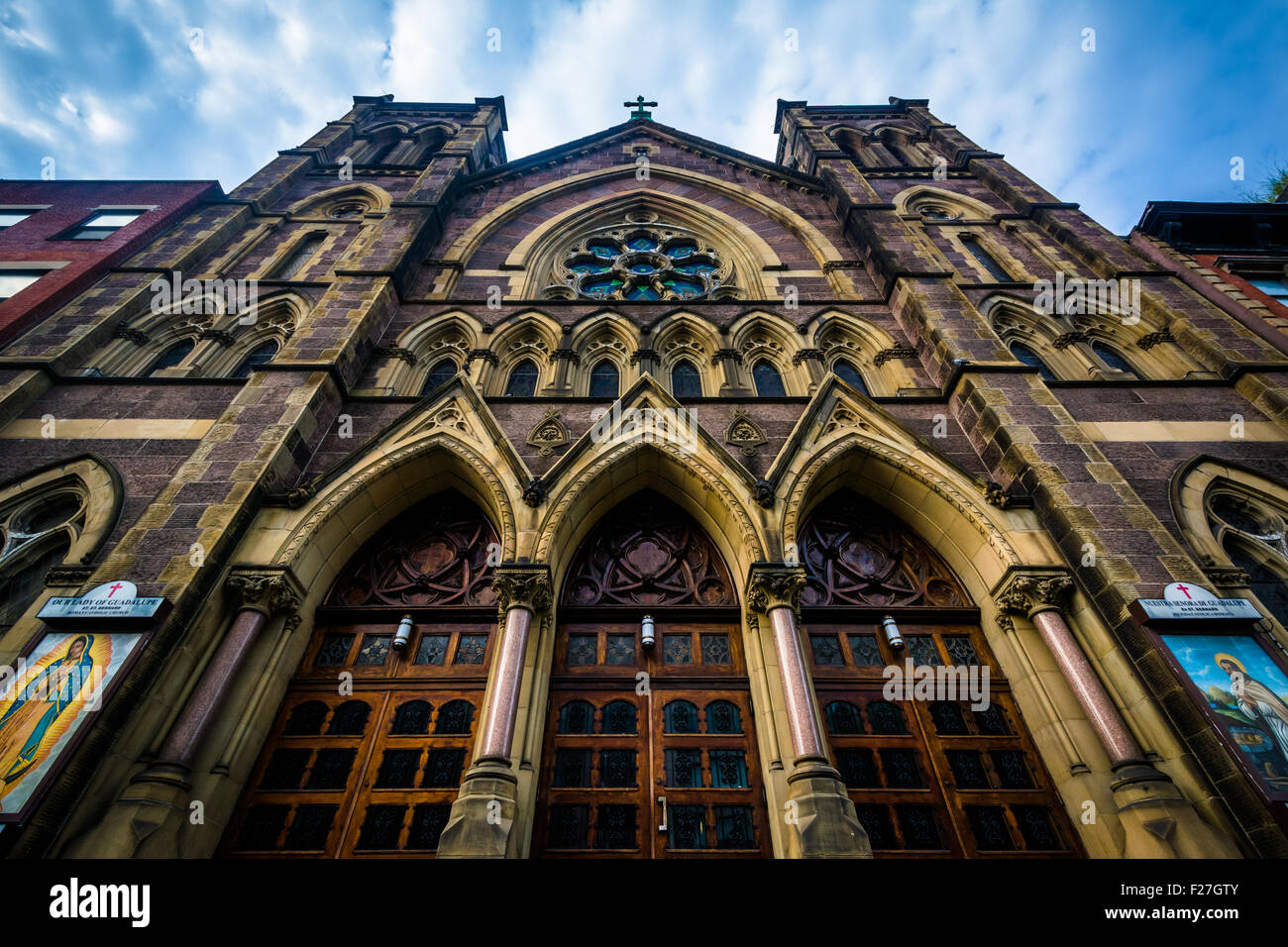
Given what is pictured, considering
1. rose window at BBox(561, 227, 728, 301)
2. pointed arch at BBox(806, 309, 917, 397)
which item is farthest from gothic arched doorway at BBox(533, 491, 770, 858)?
rose window at BBox(561, 227, 728, 301)

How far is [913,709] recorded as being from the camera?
6.32 meters

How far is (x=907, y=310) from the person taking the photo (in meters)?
10.1

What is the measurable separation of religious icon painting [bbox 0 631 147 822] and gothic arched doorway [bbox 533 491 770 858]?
3.88m

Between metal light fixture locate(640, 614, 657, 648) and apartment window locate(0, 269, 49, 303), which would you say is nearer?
metal light fixture locate(640, 614, 657, 648)

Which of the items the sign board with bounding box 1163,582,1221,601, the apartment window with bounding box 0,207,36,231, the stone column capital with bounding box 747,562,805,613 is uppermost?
the apartment window with bounding box 0,207,36,231

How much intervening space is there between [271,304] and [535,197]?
6964 millimetres

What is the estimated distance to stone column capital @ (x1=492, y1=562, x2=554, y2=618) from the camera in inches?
246

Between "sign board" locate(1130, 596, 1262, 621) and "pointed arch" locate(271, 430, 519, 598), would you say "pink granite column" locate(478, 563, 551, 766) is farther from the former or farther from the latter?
"sign board" locate(1130, 596, 1262, 621)

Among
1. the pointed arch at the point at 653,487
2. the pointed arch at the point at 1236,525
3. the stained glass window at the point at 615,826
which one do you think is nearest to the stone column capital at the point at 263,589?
the pointed arch at the point at 653,487

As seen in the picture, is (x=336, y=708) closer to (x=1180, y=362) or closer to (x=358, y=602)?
(x=358, y=602)

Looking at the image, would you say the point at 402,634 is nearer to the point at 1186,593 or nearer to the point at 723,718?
the point at 723,718

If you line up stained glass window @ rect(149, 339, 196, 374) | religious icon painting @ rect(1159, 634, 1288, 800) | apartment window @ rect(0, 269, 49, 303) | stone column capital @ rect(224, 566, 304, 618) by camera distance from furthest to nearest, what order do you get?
apartment window @ rect(0, 269, 49, 303), stained glass window @ rect(149, 339, 196, 374), stone column capital @ rect(224, 566, 304, 618), religious icon painting @ rect(1159, 634, 1288, 800)

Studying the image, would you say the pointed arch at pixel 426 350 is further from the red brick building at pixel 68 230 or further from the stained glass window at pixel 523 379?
the red brick building at pixel 68 230

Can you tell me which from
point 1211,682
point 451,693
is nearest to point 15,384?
point 451,693
